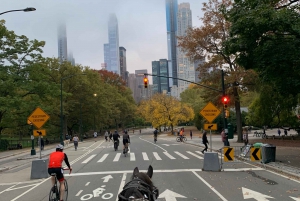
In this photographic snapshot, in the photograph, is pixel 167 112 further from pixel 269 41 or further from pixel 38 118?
pixel 38 118

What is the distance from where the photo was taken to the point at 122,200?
4.34m

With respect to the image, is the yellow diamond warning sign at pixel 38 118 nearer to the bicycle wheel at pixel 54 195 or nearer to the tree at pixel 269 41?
the bicycle wheel at pixel 54 195

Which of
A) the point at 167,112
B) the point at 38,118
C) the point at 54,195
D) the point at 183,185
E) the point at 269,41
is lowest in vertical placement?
the point at 183,185

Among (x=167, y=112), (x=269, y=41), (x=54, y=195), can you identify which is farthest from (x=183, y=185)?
(x=167, y=112)

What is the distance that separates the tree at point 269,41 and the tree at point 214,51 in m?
15.0

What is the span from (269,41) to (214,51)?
1891cm

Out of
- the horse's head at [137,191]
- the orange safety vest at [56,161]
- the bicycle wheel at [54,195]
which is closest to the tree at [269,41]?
the orange safety vest at [56,161]

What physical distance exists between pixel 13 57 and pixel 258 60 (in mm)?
29189

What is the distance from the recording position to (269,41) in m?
16.0

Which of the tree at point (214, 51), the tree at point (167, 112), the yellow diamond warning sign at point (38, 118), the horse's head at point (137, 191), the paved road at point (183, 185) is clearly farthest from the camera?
the tree at point (167, 112)

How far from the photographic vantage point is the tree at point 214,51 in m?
33.5

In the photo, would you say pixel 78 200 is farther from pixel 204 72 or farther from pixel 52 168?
pixel 204 72

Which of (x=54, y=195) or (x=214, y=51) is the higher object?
(x=214, y=51)

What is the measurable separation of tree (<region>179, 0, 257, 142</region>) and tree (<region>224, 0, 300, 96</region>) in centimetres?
1502
